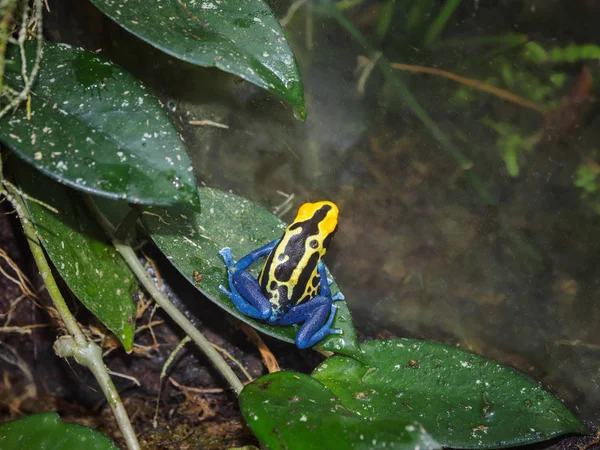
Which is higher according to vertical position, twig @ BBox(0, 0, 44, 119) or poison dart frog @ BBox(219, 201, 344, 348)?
twig @ BBox(0, 0, 44, 119)

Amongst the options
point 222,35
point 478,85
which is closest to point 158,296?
point 222,35

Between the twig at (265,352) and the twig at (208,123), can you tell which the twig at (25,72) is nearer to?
the twig at (208,123)

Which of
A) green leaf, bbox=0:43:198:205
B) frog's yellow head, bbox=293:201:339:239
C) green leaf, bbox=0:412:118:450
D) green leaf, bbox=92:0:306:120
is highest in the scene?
green leaf, bbox=92:0:306:120

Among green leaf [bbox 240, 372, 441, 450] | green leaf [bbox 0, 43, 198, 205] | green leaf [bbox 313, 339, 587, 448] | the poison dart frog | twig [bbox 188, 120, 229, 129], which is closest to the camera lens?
green leaf [bbox 240, 372, 441, 450]

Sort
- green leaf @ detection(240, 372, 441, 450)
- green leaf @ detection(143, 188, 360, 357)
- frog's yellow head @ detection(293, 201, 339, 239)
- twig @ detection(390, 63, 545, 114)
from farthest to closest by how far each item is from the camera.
Result: frog's yellow head @ detection(293, 201, 339, 239) < green leaf @ detection(143, 188, 360, 357) < twig @ detection(390, 63, 545, 114) < green leaf @ detection(240, 372, 441, 450)

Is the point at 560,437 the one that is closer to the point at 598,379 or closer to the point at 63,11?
the point at 598,379

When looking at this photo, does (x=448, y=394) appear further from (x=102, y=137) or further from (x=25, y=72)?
(x=25, y=72)

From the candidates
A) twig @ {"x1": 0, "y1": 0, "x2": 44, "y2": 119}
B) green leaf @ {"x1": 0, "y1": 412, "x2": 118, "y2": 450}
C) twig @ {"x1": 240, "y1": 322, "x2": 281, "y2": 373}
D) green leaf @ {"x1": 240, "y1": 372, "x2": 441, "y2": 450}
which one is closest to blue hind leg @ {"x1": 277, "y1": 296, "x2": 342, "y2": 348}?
green leaf @ {"x1": 240, "y1": 372, "x2": 441, "y2": 450}

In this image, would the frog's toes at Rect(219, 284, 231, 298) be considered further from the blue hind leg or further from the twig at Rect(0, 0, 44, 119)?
the twig at Rect(0, 0, 44, 119)
